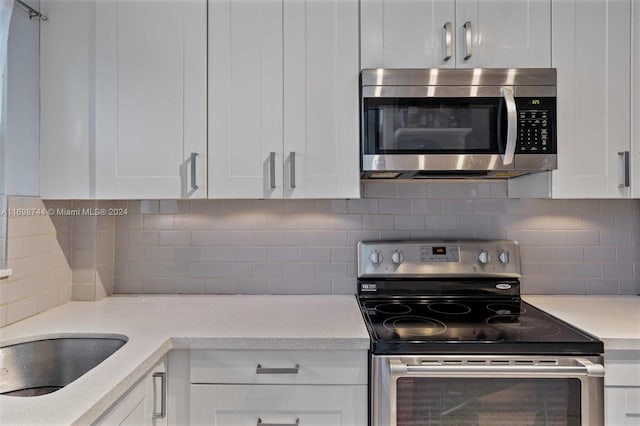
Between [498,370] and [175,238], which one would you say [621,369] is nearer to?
[498,370]

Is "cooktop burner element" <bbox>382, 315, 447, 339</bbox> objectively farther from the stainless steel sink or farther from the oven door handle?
the stainless steel sink

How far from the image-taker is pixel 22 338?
4.47 feet

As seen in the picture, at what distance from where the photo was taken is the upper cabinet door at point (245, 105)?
64.1 inches

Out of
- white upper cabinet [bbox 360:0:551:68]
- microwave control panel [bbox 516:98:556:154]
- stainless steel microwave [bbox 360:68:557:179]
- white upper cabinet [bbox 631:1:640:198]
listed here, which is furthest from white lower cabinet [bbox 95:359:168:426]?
white upper cabinet [bbox 631:1:640:198]

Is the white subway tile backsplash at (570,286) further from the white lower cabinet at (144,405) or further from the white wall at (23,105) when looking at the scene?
the white wall at (23,105)

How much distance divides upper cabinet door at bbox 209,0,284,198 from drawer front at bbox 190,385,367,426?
72cm

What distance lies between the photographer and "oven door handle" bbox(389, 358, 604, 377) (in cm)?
127

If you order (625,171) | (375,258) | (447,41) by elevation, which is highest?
(447,41)

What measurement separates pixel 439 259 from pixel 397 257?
7.6 inches

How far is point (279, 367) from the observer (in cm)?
136

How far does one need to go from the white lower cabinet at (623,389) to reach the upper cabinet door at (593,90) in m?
0.66

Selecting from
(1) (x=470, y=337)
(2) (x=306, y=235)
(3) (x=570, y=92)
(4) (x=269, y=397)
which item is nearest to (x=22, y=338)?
(4) (x=269, y=397)

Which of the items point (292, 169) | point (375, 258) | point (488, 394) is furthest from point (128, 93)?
point (488, 394)

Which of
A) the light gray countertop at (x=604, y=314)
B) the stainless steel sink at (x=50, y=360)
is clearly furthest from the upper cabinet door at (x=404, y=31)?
the stainless steel sink at (x=50, y=360)
